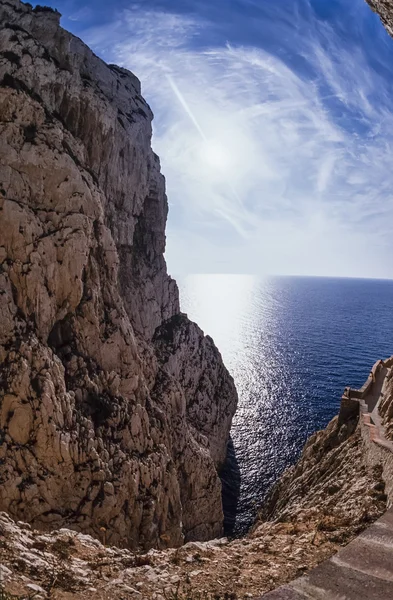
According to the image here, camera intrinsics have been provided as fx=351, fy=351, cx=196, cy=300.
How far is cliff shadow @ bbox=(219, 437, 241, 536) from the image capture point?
4425 cm

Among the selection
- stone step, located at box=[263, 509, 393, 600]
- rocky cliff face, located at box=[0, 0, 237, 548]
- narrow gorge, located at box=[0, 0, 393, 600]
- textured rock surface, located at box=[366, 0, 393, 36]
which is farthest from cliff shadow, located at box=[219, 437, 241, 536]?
textured rock surface, located at box=[366, 0, 393, 36]

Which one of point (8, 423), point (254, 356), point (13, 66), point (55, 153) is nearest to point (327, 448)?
point (8, 423)

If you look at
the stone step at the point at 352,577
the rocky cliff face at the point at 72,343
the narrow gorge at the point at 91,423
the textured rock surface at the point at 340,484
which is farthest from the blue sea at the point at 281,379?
the stone step at the point at 352,577

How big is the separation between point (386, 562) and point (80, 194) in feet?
101

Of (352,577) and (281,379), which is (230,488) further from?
(352,577)

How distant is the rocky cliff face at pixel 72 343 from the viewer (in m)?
22.7

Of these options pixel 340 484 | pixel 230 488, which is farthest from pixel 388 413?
pixel 230 488

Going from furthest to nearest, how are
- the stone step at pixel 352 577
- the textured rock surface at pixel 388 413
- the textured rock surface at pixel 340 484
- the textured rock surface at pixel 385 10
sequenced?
the textured rock surface at pixel 388 413
the textured rock surface at pixel 340 484
the textured rock surface at pixel 385 10
the stone step at pixel 352 577

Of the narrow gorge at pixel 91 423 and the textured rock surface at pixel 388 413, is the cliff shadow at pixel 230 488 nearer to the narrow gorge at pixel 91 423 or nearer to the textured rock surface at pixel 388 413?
the narrow gorge at pixel 91 423

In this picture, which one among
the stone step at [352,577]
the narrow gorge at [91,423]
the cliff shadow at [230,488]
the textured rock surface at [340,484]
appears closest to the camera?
the stone step at [352,577]

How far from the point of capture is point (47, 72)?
3162 cm

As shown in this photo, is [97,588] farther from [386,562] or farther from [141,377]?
[141,377]

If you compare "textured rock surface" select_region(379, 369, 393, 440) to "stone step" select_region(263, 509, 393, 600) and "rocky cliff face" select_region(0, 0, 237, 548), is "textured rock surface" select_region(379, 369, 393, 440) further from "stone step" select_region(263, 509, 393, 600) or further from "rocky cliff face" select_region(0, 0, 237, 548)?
"rocky cliff face" select_region(0, 0, 237, 548)

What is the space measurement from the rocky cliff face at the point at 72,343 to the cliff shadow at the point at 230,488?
8.57 feet
